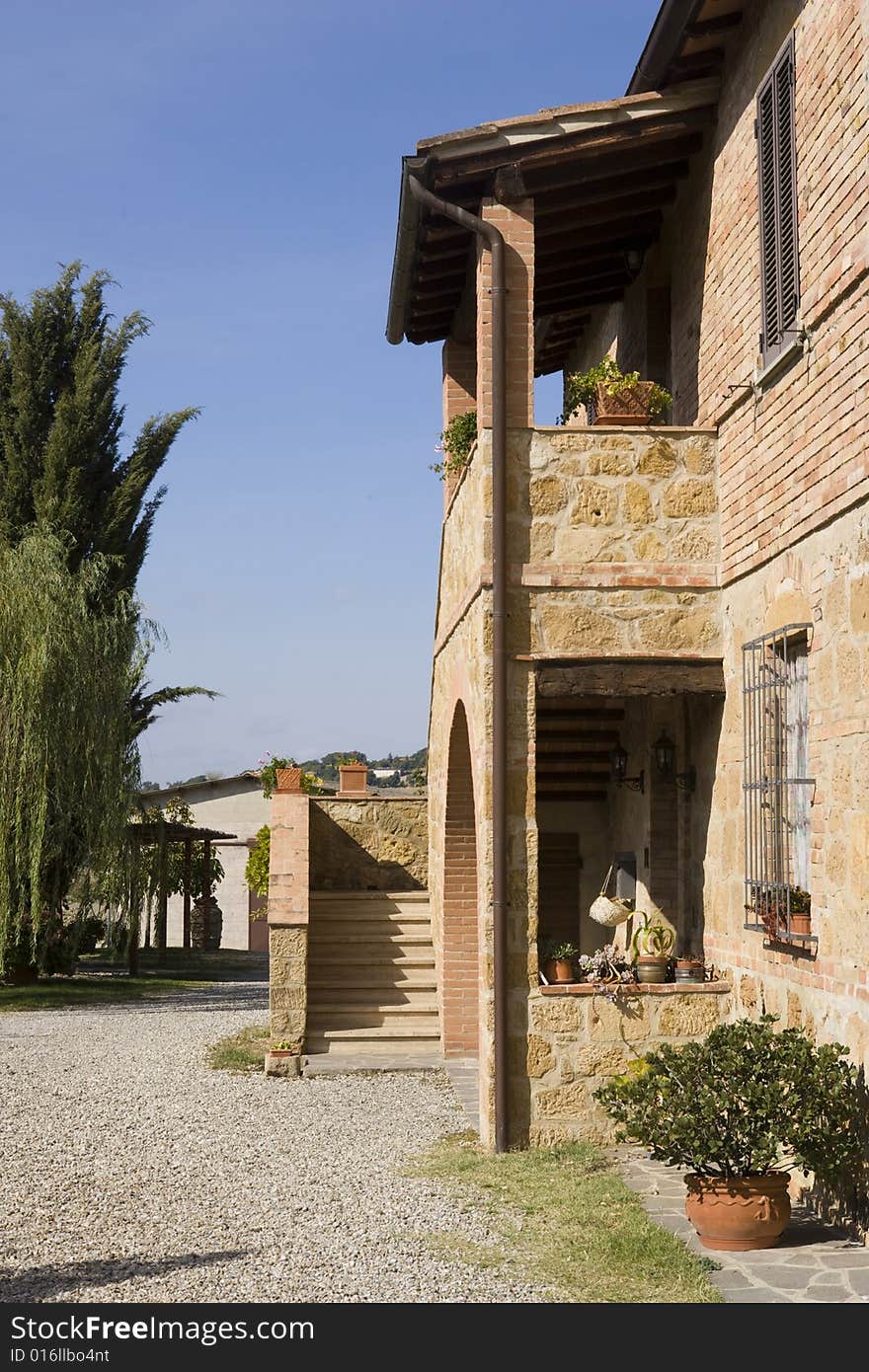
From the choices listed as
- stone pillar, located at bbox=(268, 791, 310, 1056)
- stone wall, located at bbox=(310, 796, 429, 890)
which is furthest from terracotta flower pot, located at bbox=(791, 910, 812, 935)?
stone wall, located at bbox=(310, 796, 429, 890)

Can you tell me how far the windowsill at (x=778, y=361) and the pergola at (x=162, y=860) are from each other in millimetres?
13840

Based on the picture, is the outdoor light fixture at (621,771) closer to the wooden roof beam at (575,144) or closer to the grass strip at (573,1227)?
the grass strip at (573,1227)

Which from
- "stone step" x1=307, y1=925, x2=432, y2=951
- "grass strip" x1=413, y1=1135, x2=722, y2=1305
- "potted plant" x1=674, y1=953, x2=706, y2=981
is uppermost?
"potted plant" x1=674, y1=953, x2=706, y2=981

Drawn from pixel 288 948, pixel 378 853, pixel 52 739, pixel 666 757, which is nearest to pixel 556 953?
pixel 666 757

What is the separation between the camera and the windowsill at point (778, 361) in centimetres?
715

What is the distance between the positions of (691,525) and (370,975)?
262 inches

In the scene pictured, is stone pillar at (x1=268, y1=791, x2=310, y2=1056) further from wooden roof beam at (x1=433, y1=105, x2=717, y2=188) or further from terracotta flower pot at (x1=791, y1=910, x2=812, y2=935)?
wooden roof beam at (x1=433, y1=105, x2=717, y2=188)

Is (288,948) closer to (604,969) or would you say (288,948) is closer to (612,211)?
(604,969)

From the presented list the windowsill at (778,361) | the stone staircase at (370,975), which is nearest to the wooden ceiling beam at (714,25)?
the windowsill at (778,361)

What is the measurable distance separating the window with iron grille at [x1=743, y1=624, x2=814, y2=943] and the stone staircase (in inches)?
215

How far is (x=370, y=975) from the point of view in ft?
45.0

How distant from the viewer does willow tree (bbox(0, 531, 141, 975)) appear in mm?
18141
